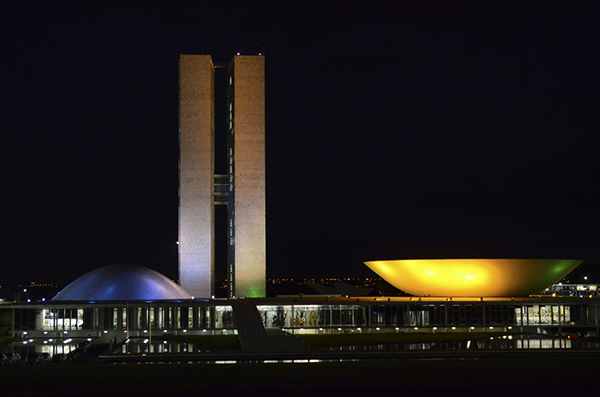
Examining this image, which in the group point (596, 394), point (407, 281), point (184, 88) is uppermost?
point (184, 88)

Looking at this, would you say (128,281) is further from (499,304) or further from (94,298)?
(499,304)

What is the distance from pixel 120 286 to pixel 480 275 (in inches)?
869

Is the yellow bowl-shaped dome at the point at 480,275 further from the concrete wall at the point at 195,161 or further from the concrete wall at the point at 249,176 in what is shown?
the concrete wall at the point at 195,161

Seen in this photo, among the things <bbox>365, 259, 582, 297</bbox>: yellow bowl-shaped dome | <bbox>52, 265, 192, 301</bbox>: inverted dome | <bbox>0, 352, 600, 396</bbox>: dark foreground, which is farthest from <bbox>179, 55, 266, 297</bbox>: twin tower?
<bbox>0, 352, 600, 396</bbox>: dark foreground

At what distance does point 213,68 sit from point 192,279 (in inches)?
731

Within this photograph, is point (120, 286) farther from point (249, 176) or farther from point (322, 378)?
point (322, 378)

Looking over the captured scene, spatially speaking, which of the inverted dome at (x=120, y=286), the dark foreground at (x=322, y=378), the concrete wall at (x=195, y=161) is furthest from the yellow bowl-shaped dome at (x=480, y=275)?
the dark foreground at (x=322, y=378)

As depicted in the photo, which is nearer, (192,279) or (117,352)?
(117,352)

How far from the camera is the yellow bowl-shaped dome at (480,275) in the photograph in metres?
48.0

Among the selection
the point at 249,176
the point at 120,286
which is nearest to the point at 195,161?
the point at 249,176

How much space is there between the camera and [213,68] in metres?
69.0

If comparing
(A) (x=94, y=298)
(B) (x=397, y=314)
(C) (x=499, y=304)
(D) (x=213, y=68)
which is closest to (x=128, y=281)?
(A) (x=94, y=298)

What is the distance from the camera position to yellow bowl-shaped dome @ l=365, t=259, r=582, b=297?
157 ft

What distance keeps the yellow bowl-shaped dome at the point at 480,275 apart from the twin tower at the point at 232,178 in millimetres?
18407
